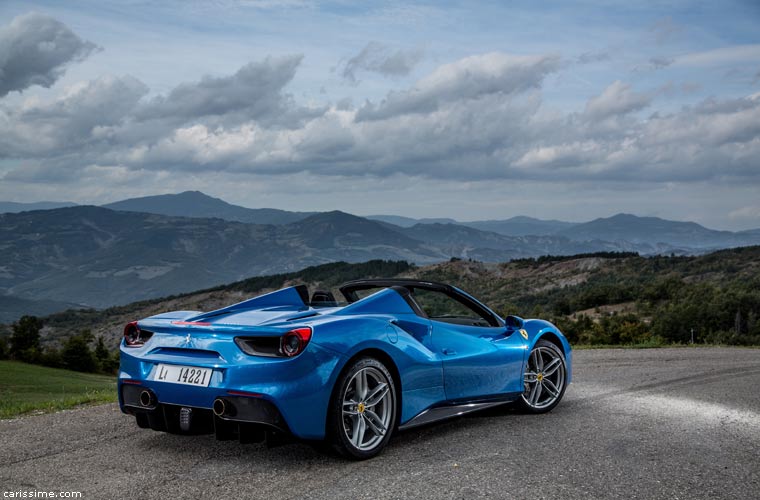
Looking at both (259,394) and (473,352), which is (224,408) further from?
(473,352)

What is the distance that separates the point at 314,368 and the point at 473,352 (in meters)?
1.84

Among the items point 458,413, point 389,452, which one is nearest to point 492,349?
point 458,413

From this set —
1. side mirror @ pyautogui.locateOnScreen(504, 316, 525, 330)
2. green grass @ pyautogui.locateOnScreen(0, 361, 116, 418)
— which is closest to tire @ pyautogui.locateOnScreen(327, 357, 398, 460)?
side mirror @ pyautogui.locateOnScreen(504, 316, 525, 330)

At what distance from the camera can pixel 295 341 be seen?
15.9 feet

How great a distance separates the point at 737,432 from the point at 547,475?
2.37 meters

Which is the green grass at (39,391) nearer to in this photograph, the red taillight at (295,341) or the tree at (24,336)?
the red taillight at (295,341)

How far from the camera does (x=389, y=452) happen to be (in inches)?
214

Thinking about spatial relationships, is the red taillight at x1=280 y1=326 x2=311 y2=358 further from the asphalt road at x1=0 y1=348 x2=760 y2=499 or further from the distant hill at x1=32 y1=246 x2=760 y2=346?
the distant hill at x1=32 y1=246 x2=760 y2=346

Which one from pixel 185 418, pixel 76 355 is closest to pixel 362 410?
pixel 185 418

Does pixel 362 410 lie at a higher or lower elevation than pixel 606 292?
higher

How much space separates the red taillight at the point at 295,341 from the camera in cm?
479

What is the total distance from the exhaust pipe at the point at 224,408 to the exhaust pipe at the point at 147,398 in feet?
2.07

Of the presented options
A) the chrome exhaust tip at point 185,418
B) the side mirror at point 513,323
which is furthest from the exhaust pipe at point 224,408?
the side mirror at point 513,323

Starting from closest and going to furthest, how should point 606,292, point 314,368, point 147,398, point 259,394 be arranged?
point 259,394 < point 314,368 < point 147,398 < point 606,292
